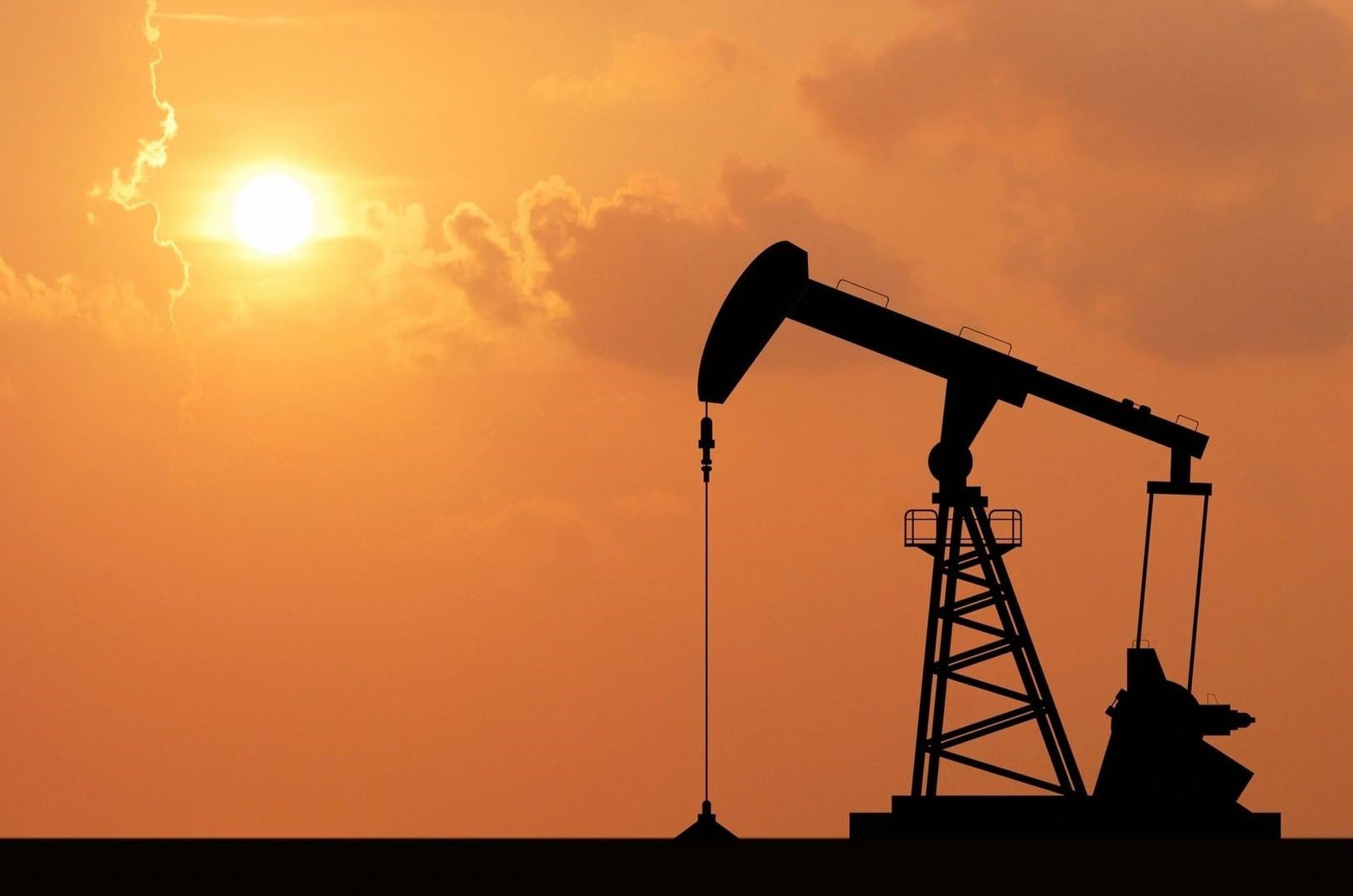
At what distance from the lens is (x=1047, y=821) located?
34375 millimetres

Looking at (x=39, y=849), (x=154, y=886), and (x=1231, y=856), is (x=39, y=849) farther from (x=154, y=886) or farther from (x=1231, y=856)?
(x=1231, y=856)

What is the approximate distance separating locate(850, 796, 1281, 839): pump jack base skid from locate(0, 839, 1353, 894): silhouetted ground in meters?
2.73

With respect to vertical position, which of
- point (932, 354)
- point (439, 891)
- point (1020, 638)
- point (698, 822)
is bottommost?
point (439, 891)

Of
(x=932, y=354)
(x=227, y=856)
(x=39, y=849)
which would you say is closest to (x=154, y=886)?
(x=227, y=856)

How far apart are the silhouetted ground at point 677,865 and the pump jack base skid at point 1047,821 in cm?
273

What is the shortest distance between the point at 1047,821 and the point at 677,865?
31.3 feet

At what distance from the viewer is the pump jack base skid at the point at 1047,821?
109ft

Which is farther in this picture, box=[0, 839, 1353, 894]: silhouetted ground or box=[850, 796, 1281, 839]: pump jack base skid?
box=[850, 796, 1281, 839]: pump jack base skid

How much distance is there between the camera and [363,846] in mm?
28484

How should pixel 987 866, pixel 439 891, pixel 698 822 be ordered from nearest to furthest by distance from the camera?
pixel 439 891 < pixel 987 866 < pixel 698 822

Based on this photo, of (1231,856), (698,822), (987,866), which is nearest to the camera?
(987,866)

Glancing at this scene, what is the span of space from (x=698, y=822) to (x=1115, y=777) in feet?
21.5

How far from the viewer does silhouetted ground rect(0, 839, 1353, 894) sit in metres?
25.4

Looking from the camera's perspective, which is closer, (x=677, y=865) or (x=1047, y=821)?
(x=677, y=865)
